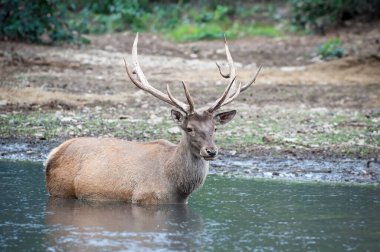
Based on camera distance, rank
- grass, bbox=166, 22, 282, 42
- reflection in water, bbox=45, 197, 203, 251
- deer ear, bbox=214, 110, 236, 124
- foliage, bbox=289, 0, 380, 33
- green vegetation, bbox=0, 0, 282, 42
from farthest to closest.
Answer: grass, bbox=166, 22, 282, 42, foliage, bbox=289, 0, 380, 33, green vegetation, bbox=0, 0, 282, 42, deer ear, bbox=214, 110, 236, 124, reflection in water, bbox=45, 197, 203, 251

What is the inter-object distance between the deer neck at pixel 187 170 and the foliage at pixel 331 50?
12.6 m

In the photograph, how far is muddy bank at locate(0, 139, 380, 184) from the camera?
11.6 meters

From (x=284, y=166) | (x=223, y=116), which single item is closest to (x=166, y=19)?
(x=284, y=166)

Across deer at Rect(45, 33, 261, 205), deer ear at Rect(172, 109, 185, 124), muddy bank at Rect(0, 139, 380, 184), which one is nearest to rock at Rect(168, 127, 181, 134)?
muddy bank at Rect(0, 139, 380, 184)

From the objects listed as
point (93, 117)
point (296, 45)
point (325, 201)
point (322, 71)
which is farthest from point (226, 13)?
point (325, 201)

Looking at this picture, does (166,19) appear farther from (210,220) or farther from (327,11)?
(210,220)

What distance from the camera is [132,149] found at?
9.95 m

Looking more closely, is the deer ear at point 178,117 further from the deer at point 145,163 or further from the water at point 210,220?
the water at point 210,220

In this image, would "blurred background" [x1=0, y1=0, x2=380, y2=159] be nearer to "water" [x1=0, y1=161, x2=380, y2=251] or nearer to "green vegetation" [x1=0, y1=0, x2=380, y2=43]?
"green vegetation" [x1=0, y1=0, x2=380, y2=43]

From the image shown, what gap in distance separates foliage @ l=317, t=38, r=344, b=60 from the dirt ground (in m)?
0.20

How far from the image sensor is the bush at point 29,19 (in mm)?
22078

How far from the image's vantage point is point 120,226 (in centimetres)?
861

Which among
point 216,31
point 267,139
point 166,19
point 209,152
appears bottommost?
point 267,139

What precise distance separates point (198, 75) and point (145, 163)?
998cm
